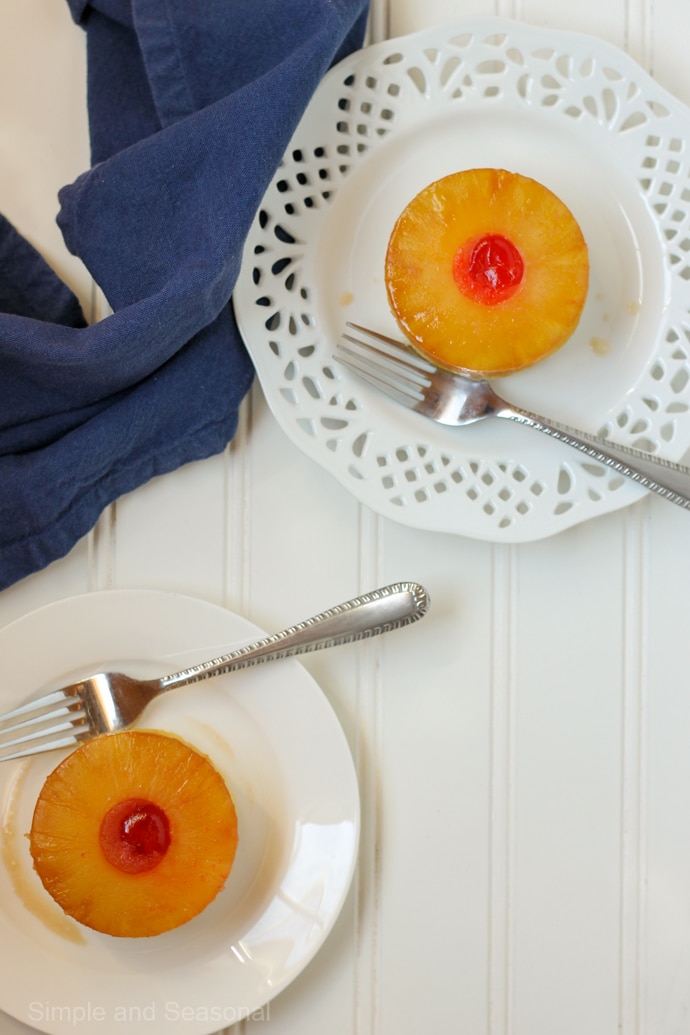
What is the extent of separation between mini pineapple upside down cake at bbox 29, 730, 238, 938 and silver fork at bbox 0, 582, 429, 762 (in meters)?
0.05

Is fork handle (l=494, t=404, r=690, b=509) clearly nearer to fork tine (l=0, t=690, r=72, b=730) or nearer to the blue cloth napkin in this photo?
the blue cloth napkin

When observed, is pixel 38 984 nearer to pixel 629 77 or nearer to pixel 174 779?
pixel 174 779

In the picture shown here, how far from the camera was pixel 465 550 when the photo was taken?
0.77m

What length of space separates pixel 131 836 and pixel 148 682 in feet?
0.39

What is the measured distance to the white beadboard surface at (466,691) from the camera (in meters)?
0.76

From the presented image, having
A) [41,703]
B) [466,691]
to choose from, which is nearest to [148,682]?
[41,703]

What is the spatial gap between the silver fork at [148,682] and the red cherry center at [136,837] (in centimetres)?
8

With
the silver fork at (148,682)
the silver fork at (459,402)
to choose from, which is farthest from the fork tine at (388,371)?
the silver fork at (148,682)

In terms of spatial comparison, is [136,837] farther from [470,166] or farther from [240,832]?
[470,166]

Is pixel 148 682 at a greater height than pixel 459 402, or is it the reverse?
pixel 459 402

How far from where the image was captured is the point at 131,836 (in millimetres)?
648

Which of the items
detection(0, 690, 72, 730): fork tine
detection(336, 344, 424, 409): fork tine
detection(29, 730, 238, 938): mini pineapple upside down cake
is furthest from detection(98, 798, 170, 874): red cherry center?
detection(336, 344, 424, 409): fork tine

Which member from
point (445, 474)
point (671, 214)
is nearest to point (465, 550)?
point (445, 474)

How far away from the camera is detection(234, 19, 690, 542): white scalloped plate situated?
2.39 feet
